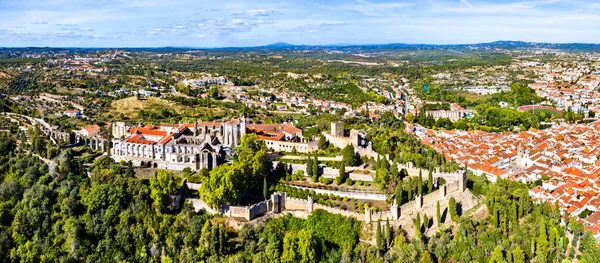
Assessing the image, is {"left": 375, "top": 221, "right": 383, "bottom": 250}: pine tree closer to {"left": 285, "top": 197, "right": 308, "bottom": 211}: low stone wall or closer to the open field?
{"left": 285, "top": 197, "right": 308, "bottom": 211}: low stone wall

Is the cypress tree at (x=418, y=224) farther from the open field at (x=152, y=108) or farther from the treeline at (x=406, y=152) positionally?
the open field at (x=152, y=108)

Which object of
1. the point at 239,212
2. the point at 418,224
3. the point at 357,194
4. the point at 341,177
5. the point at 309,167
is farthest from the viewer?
the point at 309,167

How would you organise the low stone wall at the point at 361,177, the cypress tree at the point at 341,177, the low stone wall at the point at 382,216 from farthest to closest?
the low stone wall at the point at 361,177, the cypress tree at the point at 341,177, the low stone wall at the point at 382,216

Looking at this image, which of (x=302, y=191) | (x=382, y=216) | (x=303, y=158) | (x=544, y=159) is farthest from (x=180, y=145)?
(x=544, y=159)

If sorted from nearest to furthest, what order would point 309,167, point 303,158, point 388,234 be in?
1. point 388,234
2. point 309,167
3. point 303,158

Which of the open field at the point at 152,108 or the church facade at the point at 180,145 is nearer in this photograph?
the church facade at the point at 180,145

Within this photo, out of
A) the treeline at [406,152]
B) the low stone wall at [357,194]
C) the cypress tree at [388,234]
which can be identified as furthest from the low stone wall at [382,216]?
the treeline at [406,152]

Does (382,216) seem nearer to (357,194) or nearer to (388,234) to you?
(388,234)

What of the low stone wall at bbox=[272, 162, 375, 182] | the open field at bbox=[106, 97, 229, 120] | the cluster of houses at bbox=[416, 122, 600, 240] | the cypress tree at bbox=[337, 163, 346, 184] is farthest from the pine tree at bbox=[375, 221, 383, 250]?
the open field at bbox=[106, 97, 229, 120]
